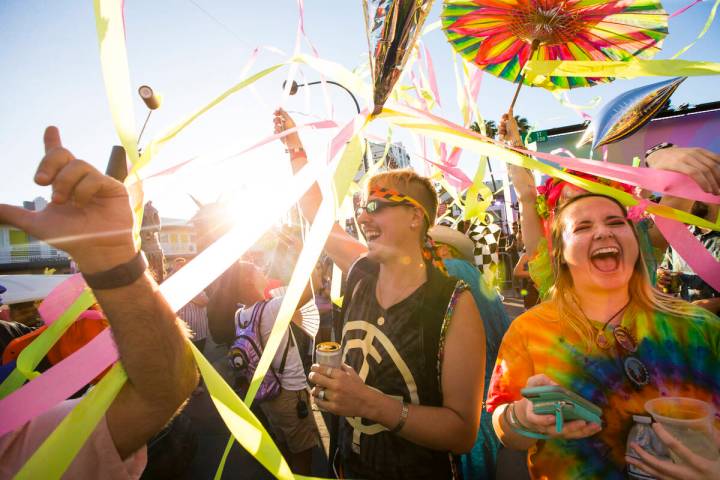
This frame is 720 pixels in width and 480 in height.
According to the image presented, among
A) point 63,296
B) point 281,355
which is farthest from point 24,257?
point 63,296

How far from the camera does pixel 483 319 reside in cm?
202

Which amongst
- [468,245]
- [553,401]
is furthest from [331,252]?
[553,401]

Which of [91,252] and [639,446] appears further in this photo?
[639,446]

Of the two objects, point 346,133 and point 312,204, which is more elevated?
point 346,133

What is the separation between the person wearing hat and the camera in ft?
5.48

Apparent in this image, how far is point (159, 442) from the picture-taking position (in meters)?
2.58

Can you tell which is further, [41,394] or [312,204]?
[312,204]

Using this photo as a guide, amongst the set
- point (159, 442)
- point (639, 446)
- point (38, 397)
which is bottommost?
point (159, 442)

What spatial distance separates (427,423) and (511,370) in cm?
38

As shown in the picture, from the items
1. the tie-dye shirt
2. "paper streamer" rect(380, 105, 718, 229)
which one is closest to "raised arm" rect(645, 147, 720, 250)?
"paper streamer" rect(380, 105, 718, 229)

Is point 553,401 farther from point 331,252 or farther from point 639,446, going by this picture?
point 331,252

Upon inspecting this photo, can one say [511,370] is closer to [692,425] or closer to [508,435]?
[508,435]

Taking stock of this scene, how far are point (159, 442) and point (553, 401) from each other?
281 cm

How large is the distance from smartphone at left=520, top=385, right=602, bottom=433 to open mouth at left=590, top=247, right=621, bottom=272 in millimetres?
566
